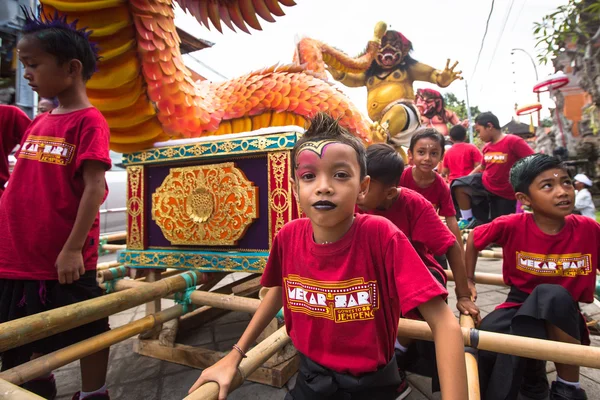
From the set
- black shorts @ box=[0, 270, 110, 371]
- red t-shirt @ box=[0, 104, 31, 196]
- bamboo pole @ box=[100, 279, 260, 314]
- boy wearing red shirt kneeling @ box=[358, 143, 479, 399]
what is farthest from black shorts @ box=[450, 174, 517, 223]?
red t-shirt @ box=[0, 104, 31, 196]

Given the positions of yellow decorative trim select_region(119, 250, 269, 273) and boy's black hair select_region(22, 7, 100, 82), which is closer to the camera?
boy's black hair select_region(22, 7, 100, 82)

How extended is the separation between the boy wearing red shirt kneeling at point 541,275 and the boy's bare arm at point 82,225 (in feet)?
5.36

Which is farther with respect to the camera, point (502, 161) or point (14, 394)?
point (502, 161)

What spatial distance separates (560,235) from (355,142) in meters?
1.17

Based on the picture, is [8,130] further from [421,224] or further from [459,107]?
[459,107]

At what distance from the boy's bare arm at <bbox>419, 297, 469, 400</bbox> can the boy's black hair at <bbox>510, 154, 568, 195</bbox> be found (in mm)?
1134

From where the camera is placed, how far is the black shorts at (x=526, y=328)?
1256 millimetres

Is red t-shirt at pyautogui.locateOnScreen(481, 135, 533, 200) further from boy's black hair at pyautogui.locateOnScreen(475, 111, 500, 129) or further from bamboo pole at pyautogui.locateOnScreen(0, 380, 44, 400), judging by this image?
bamboo pole at pyautogui.locateOnScreen(0, 380, 44, 400)

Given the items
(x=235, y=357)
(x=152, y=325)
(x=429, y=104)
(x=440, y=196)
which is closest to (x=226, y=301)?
(x=152, y=325)

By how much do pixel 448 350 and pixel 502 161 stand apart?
327 centimetres

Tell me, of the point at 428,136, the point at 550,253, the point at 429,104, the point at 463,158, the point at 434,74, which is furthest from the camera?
the point at 429,104

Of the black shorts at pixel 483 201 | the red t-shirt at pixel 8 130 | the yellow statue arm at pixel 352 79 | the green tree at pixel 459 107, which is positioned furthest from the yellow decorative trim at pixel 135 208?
the green tree at pixel 459 107

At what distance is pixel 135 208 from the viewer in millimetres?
2156

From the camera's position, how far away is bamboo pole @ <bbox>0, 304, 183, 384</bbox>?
96 centimetres
